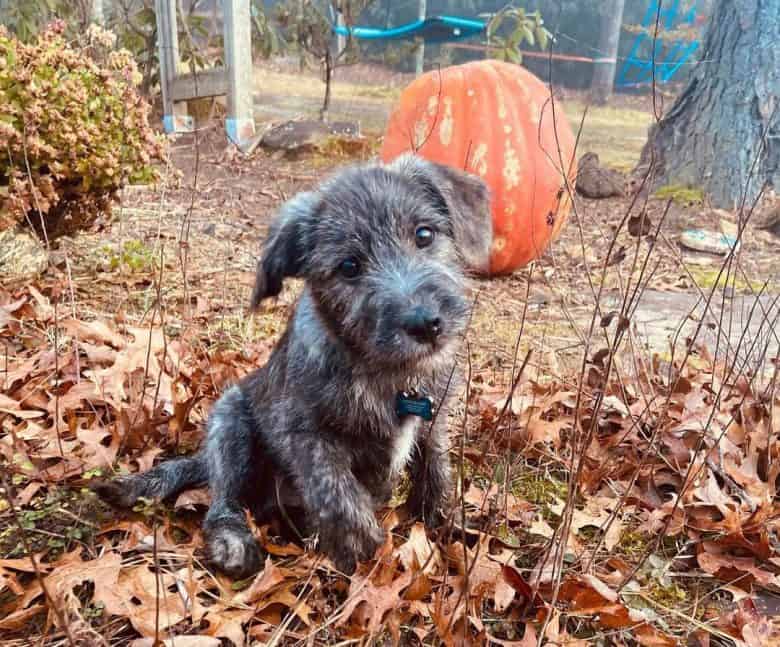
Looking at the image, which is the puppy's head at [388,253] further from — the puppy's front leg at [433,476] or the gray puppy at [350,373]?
the puppy's front leg at [433,476]

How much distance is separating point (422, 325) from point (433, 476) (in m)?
0.95

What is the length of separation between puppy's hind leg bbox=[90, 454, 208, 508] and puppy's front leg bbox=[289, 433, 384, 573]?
70cm

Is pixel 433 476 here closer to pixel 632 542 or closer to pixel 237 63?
pixel 632 542

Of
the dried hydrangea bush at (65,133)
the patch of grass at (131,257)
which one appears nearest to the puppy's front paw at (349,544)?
the dried hydrangea bush at (65,133)

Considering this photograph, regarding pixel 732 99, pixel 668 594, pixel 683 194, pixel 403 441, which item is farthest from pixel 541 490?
pixel 732 99

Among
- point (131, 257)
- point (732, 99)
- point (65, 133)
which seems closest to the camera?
point (65, 133)

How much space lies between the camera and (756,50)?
8.54 metres

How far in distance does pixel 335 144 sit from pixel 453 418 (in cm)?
895

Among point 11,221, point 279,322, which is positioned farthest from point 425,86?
point 11,221

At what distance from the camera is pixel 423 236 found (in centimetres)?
312

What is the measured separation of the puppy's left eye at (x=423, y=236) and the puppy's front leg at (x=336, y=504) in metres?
1.00

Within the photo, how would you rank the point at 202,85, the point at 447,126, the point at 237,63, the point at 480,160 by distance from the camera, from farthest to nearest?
the point at 202,85
the point at 237,63
the point at 447,126
the point at 480,160

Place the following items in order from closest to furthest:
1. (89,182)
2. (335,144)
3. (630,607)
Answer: (630,607), (89,182), (335,144)

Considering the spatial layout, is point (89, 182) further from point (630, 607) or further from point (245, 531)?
point (630, 607)
